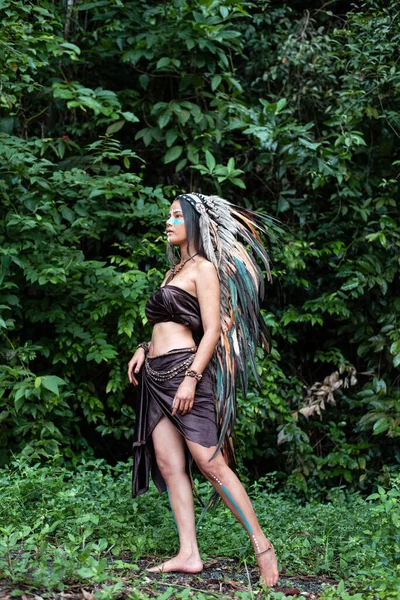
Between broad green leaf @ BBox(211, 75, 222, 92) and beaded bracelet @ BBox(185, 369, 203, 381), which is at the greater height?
broad green leaf @ BBox(211, 75, 222, 92)

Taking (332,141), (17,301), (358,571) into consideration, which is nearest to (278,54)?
(332,141)

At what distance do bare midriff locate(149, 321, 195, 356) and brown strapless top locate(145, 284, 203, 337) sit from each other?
0.09 ft

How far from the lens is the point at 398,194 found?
6.86 m

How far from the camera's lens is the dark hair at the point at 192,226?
4.03m

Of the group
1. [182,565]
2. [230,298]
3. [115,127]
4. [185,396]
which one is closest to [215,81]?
[115,127]

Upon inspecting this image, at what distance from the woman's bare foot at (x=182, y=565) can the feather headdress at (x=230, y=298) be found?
0.54 meters

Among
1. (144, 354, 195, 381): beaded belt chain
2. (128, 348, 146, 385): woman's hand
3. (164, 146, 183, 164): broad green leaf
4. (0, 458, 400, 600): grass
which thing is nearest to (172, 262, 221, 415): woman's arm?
(144, 354, 195, 381): beaded belt chain

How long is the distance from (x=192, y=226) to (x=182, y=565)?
167 centimetres

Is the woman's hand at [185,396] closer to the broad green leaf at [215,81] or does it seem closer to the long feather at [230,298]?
the long feather at [230,298]

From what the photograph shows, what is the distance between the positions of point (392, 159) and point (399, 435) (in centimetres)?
241

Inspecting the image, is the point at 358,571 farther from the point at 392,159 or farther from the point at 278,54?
the point at 278,54

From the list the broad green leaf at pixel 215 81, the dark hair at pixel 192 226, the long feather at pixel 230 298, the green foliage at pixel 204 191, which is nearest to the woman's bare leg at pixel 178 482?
the long feather at pixel 230 298

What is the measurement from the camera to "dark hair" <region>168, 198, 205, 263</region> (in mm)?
4027

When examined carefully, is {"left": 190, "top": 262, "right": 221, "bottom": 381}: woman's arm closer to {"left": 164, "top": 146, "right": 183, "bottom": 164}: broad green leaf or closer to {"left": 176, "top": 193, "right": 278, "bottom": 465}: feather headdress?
{"left": 176, "top": 193, "right": 278, "bottom": 465}: feather headdress
